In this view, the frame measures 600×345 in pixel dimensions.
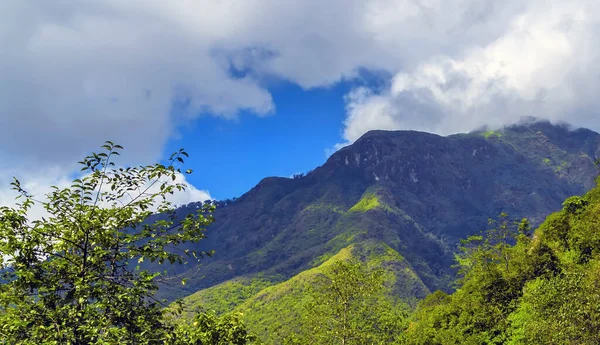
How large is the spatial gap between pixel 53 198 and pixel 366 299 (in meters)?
32.5

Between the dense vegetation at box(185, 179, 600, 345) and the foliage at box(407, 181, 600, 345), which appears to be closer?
the dense vegetation at box(185, 179, 600, 345)

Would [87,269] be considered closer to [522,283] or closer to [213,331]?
[213,331]

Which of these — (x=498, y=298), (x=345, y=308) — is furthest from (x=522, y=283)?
(x=345, y=308)

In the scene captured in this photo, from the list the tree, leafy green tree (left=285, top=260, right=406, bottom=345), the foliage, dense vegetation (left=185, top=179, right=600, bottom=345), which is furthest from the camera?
the foliage

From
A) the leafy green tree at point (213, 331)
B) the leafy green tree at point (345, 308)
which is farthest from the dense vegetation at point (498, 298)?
the leafy green tree at point (213, 331)

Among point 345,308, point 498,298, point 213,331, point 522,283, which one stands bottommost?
point 498,298

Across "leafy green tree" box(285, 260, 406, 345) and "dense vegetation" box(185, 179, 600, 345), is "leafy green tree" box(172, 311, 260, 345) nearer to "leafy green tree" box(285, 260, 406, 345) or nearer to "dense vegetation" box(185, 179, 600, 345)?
"dense vegetation" box(185, 179, 600, 345)

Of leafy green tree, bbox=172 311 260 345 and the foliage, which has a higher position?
leafy green tree, bbox=172 311 260 345

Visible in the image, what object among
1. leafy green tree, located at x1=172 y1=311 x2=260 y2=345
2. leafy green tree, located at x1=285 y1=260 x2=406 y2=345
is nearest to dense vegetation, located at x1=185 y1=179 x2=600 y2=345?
leafy green tree, located at x1=285 y1=260 x2=406 y2=345

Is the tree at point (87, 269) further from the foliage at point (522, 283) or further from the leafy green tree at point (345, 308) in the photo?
the foliage at point (522, 283)

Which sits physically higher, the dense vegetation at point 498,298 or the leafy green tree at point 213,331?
the leafy green tree at point 213,331

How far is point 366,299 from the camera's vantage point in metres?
40.0

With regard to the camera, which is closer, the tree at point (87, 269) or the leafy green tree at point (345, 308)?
the tree at point (87, 269)

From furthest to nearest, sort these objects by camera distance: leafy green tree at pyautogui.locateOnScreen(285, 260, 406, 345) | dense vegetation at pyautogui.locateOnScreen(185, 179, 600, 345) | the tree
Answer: dense vegetation at pyautogui.locateOnScreen(185, 179, 600, 345) < leafy green tree at pyautogui.locateOnScreen(285, 260, 406, 345) < the tree
